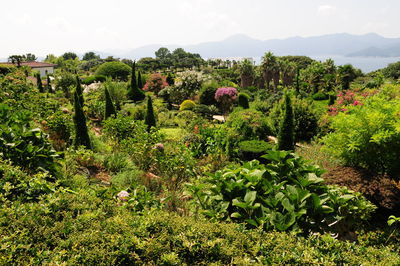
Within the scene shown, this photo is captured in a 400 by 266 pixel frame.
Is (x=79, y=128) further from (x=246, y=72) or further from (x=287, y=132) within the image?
(x=246, y=72)

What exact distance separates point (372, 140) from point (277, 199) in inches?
146

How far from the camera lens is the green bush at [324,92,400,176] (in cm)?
576

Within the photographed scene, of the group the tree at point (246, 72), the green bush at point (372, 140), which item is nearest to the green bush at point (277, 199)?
the green bush at point (372, 140)

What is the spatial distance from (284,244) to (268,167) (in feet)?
5.26

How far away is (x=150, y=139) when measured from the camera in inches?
304

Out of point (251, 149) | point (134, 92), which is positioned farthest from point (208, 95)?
point (251, 149)

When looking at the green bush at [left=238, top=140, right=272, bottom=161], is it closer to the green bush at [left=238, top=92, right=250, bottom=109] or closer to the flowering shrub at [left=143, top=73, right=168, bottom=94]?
the green bush at [left=238, top=92, right=250, bottom=109]

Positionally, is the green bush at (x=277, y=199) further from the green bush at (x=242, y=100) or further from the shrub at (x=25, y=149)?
the green bush at (x=242, y=100)

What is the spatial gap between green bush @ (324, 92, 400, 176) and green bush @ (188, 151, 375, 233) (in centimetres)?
258

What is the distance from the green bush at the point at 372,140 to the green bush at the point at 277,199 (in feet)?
8.46

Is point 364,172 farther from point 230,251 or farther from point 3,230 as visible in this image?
point 3,230

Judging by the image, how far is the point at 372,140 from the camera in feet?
18.5

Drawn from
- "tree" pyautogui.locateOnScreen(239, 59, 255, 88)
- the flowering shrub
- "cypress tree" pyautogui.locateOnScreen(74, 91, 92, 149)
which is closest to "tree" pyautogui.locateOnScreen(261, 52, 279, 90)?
"tree" pyautogui.locateOnScreen(239, 59, 255, 88)

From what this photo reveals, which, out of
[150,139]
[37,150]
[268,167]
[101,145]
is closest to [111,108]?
[101,145]
